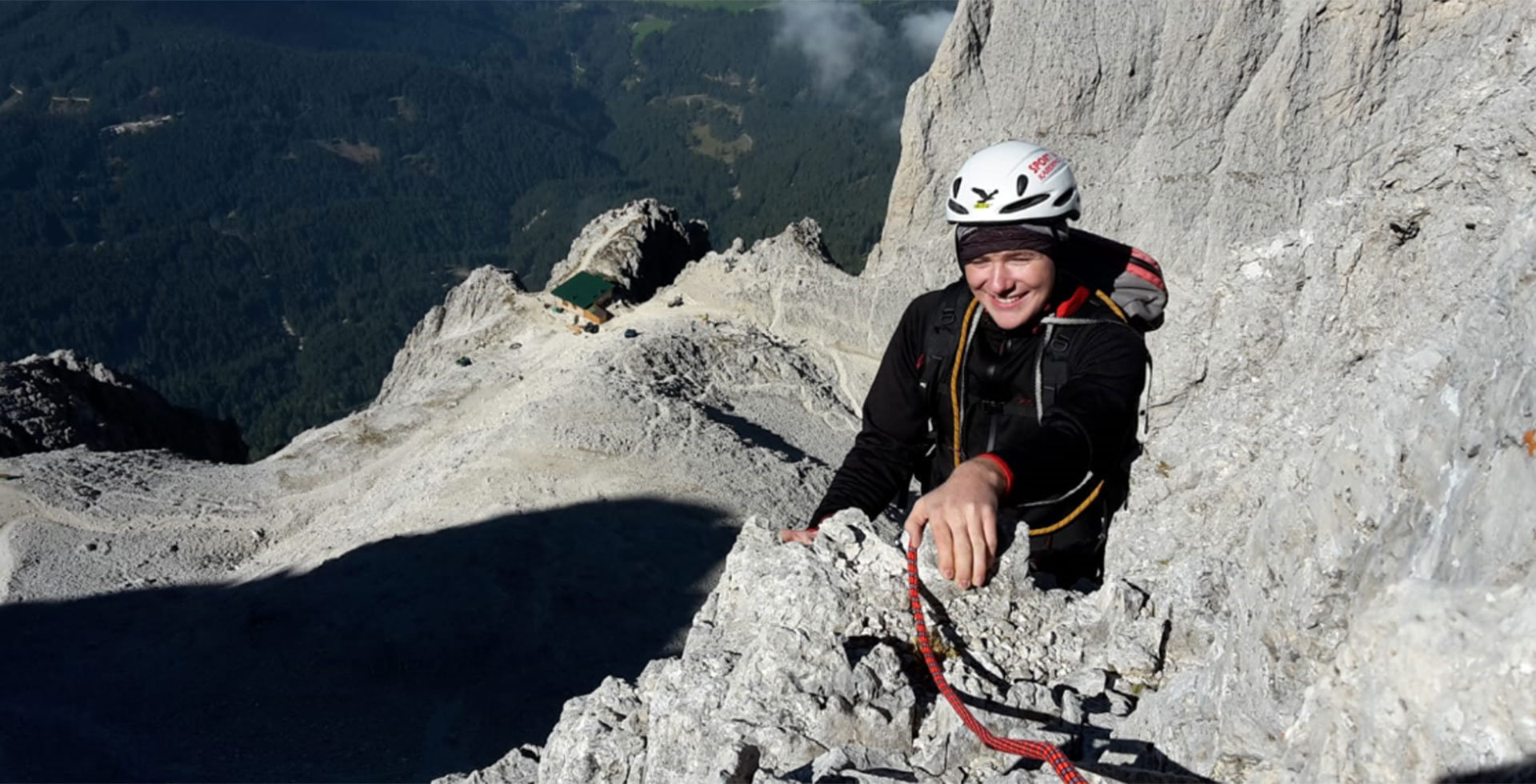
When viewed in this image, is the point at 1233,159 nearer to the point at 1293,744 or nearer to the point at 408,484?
the point at 408,484

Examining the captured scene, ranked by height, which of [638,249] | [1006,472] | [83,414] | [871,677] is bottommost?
[83,414]

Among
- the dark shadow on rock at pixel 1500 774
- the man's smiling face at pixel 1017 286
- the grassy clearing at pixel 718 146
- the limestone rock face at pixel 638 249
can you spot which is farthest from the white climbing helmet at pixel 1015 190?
the grassy clearing at pixel 718 146

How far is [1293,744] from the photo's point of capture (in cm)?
265

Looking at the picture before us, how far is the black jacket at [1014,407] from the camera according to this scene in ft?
13.4

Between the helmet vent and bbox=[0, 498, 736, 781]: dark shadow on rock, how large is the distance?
13.8m

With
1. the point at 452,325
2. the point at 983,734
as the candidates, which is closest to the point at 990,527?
the point at 983,734

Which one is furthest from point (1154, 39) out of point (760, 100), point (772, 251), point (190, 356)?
point (760, 100)

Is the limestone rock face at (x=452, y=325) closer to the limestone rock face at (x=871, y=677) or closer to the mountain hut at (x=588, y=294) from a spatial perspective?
the mountain hut at (x=588, y=294)

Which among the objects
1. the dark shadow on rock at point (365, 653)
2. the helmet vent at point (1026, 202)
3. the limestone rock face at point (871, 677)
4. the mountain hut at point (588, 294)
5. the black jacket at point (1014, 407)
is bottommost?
the dark shadow on rock at point (365, 653)

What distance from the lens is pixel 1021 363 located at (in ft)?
16.2

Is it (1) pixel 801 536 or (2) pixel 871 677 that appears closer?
(2) pixel 871 677

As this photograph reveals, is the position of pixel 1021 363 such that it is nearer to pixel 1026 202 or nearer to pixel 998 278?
pixel 998 278

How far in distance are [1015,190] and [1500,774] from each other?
3.30 metres

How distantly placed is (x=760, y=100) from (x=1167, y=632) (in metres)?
188
